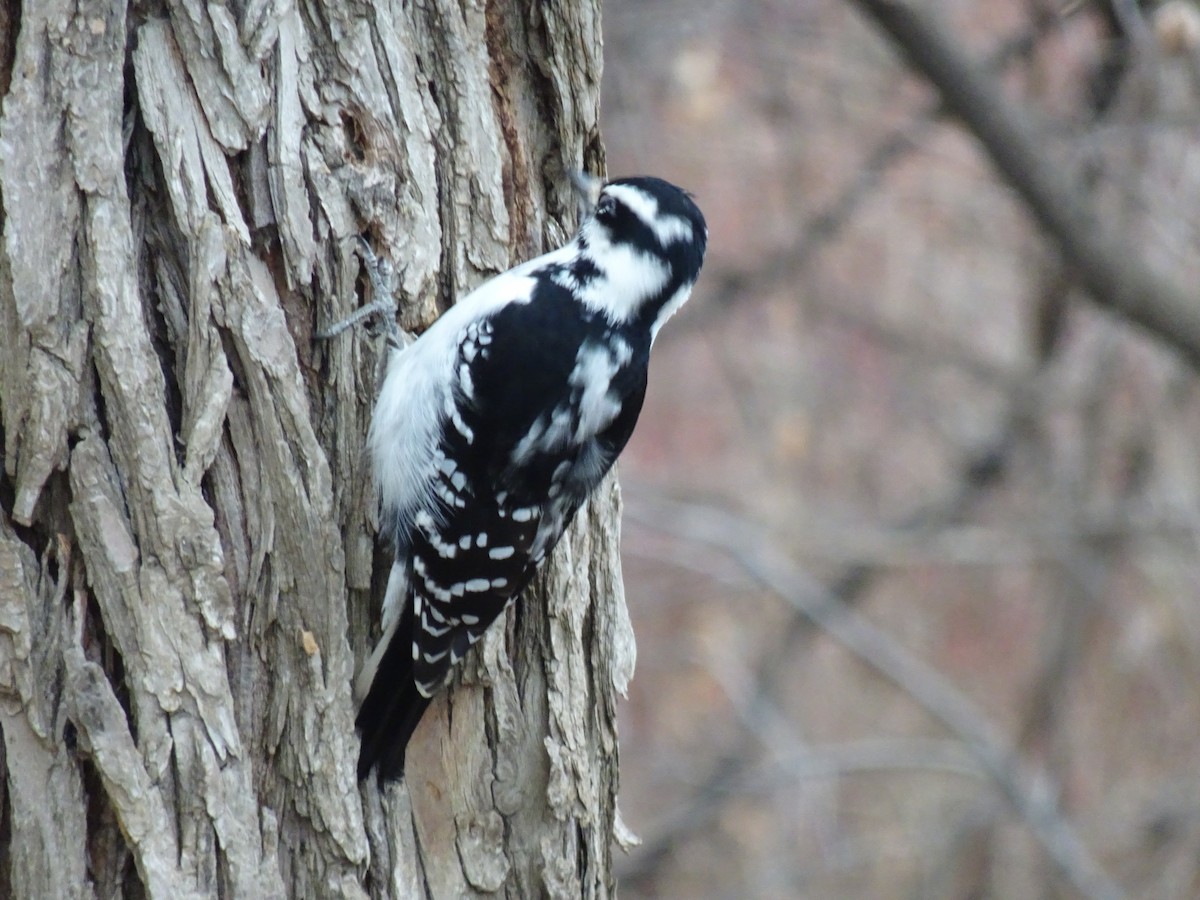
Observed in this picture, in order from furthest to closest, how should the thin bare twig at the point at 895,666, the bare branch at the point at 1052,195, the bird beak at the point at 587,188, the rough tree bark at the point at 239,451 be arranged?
1. the thin bare twig at the point at 895,666
2. the bare branch at the point at 1052,195
3. the bird beak at the point at 587,188
4. the rough tree bark at the point at 239,451

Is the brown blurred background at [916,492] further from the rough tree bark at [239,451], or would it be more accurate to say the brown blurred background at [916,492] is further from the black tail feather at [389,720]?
the black tail feather at [389,720]

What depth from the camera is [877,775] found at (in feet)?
24.0

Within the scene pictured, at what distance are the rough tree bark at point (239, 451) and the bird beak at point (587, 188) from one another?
160 mm

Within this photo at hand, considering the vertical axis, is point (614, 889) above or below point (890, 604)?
below

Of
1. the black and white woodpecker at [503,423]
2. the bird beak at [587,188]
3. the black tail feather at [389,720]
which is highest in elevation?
the bird beak at [587,188]

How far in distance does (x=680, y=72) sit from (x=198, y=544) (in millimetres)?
A: 4077

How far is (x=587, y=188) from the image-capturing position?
9.98 ft

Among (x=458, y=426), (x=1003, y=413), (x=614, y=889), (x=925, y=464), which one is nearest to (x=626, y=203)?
(x=458, y=426)

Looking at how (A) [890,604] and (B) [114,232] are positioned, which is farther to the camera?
(A) [890,604]

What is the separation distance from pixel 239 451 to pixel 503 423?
650 mm

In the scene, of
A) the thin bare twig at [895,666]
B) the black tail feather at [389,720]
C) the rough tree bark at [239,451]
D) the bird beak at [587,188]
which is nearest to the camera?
the rough tree bark at [239,451]

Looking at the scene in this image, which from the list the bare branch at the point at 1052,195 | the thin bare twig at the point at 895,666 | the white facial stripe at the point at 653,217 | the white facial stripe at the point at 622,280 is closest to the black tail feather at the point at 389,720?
the white facial stripe at the point at 622,280

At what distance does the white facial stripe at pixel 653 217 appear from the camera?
3.05 metres

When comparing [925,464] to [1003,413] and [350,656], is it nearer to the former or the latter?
[1003,413]
